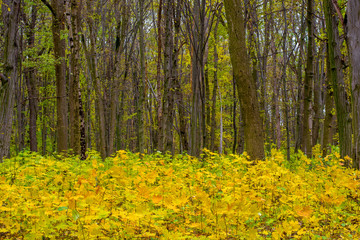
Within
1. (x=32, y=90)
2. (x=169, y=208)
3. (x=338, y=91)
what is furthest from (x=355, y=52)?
(x=32, y=90)

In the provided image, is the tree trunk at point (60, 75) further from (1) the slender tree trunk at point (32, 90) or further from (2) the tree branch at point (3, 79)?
(1) the slender tree trunk at point (32, 90)

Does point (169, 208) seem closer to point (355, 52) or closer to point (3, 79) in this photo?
point (355, 52)

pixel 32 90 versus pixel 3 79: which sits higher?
pixel 32 90

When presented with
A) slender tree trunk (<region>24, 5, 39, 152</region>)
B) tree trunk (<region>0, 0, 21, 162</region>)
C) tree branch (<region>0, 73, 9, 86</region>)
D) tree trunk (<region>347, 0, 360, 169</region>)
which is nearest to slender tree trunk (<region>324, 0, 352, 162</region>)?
tree trunk (<region>347, 0, 360, 169</region>)

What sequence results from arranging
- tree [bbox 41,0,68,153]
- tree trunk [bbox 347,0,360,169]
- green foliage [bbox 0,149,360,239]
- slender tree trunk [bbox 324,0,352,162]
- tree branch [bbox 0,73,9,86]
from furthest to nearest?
1. tree [bbox 41,0,68,153]
2. tree branch [bbox 0,73,9,86]
3. slender tree trunk [bbox 324,0,352,162]
4. tree trunk [bbox 347,0,360,169]
5. green foliage [bbox 0,149,360,239]

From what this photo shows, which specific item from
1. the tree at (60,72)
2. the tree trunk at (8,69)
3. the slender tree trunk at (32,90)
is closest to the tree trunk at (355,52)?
the tree trunk at (8,69)

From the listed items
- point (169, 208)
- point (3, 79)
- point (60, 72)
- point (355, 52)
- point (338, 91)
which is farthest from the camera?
point (60, 72)

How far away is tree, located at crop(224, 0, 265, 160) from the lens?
574cm

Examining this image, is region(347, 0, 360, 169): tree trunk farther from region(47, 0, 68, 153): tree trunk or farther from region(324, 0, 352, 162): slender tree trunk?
region(47, 0, 68, 153): tree trunk

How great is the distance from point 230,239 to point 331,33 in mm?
4592

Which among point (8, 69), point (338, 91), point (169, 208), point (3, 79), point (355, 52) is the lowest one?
point (169, 208)

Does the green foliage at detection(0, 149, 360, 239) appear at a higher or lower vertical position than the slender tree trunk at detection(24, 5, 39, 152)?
lower

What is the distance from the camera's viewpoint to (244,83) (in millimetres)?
5742

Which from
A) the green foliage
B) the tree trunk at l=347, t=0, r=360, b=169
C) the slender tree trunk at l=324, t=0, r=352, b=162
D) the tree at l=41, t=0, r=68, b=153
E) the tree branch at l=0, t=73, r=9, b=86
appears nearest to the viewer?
the green foliage
